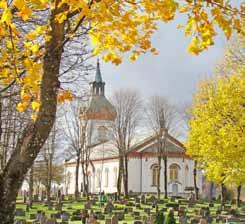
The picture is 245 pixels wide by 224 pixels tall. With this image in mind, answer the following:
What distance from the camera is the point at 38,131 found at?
15.9 ft

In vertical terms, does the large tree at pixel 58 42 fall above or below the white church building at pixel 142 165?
below

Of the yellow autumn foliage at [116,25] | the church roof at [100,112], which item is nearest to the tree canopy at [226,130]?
the yellow autumn foliage at [116,25]

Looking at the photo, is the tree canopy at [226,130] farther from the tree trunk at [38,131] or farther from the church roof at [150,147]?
the church roof at [150,147]

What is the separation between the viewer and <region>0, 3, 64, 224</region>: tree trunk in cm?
473

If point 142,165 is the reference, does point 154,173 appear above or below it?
below

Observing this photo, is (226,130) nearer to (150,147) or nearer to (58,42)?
(58,42)

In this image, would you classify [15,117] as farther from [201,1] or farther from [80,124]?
[80,124]

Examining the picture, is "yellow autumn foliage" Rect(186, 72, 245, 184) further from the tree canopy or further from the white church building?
the white church building

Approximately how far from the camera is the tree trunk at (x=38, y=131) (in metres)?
4.73

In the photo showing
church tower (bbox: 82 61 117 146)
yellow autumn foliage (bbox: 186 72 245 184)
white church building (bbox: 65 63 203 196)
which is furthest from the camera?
white church building (bbox: 65 63 203 196)

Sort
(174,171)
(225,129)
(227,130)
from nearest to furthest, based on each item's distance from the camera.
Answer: (227,130)
(225,129)
(174,171)

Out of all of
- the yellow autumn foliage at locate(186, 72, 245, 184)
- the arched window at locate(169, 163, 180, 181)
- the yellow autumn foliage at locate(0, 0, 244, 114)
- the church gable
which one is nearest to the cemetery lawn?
the yellow autumn foliage at locate(186, 72, 245, 184)

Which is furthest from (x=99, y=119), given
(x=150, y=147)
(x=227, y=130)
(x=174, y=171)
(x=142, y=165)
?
(x=227, y=130)

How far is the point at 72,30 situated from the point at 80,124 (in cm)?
5209
